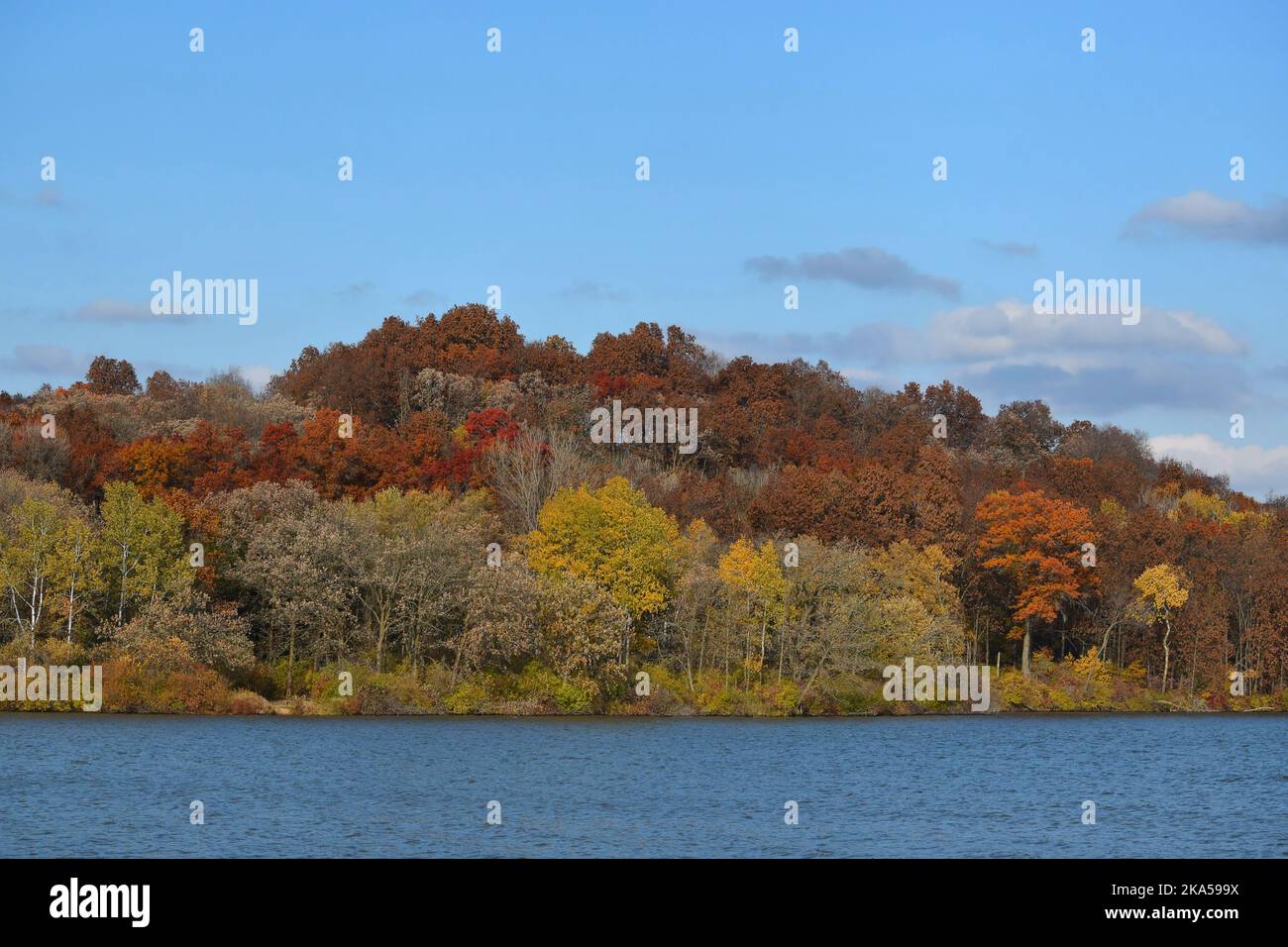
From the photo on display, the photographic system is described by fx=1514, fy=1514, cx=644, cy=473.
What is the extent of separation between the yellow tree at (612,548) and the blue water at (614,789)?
295 inches

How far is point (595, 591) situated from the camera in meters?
66.2

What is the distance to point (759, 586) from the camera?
2721 inches

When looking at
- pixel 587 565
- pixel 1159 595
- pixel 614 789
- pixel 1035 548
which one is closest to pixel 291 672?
pixel 587 565

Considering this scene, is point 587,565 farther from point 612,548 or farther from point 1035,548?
point 1035,548

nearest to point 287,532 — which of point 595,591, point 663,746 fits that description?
point 595,591

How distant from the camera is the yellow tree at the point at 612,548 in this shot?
2687 inches

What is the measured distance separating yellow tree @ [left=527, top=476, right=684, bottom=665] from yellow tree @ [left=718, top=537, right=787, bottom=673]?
2.88 meters

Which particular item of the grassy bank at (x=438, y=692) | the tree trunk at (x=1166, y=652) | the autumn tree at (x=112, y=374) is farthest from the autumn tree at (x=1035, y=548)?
the autumn tree at (x=112, y=374)

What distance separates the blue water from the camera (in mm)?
33688

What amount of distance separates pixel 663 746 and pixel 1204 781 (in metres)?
18.0
